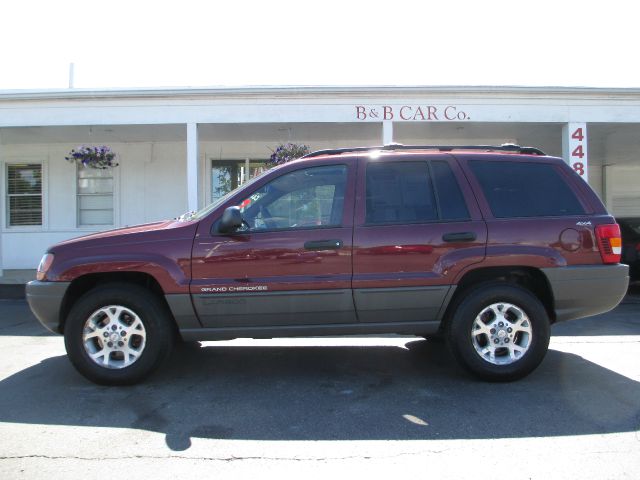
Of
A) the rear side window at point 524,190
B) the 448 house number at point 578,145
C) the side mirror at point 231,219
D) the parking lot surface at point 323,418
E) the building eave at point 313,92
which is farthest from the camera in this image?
the 448 house number at point 578,145

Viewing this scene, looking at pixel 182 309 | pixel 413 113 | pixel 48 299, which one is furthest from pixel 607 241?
pixel 413 113

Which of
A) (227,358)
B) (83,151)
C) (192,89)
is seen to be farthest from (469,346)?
(83,151)

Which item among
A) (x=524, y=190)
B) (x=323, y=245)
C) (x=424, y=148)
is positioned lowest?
(x=323, y=245)

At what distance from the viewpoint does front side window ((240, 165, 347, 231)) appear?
4.42 m

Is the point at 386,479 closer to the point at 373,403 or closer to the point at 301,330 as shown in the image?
the point at 373,403

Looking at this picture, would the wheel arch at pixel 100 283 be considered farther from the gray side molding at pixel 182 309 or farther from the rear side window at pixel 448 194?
the rear side window at pixel 448 194

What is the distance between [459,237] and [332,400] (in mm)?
1708

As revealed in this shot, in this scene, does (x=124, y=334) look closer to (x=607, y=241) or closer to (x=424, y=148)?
(x=424, y=148)

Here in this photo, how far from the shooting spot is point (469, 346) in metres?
4.39

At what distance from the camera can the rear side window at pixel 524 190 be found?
454 cm

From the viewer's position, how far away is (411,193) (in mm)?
4547

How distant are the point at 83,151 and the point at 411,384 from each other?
9267 millimetres

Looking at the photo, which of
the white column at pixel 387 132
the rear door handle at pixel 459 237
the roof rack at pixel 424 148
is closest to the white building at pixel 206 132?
the white column at pixel 387 132

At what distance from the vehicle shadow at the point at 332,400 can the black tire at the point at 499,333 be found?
17cm
